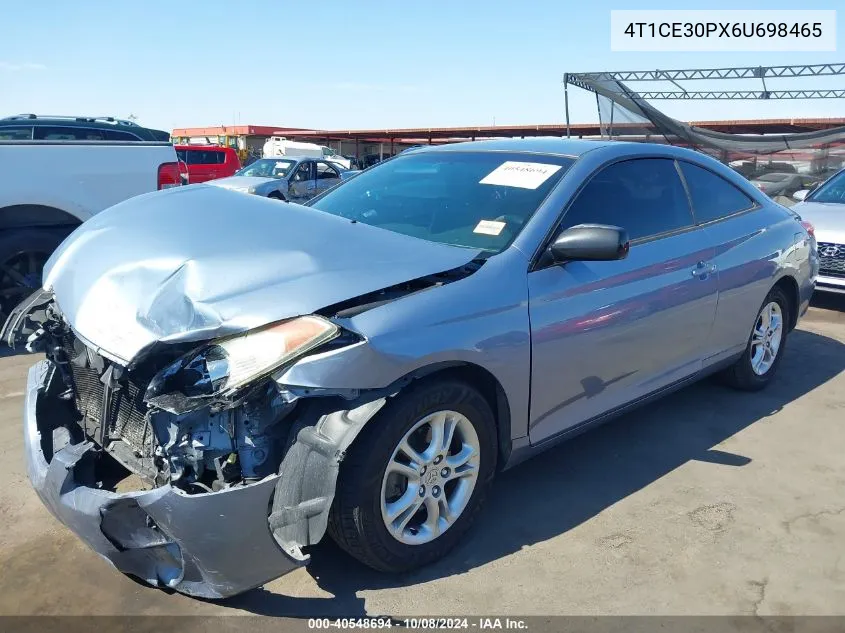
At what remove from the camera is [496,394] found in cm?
284

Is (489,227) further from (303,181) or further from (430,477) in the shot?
(303,181)

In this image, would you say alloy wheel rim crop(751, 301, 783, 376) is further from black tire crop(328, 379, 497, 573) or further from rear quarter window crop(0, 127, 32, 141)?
rear quarter window crop(0, 127, 32, 141)

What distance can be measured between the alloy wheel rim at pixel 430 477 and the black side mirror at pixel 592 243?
84 centimetres

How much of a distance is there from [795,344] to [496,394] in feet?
14.4

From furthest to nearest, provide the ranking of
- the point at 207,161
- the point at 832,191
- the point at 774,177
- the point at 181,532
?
1. the point at 207,161
2. the point at 774,177
3. the point at 832,191
4. the point at 181,532

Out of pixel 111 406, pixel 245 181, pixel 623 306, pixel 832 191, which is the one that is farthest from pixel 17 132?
pixel 832 191

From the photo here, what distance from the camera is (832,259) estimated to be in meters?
6.96

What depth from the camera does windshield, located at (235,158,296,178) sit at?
15.7m

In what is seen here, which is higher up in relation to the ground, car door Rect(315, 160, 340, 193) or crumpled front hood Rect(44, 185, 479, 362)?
car door Rect(315, 160, 340, 193)

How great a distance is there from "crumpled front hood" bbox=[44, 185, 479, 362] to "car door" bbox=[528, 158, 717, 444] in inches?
20.2

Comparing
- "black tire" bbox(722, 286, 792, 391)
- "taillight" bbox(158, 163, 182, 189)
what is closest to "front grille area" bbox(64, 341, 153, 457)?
"taillight" bbox(158, 163, 182, 189)

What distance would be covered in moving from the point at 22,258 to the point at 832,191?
8.51m

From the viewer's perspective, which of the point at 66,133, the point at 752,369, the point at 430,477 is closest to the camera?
the point at 430,477

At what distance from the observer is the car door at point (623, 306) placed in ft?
9.80
